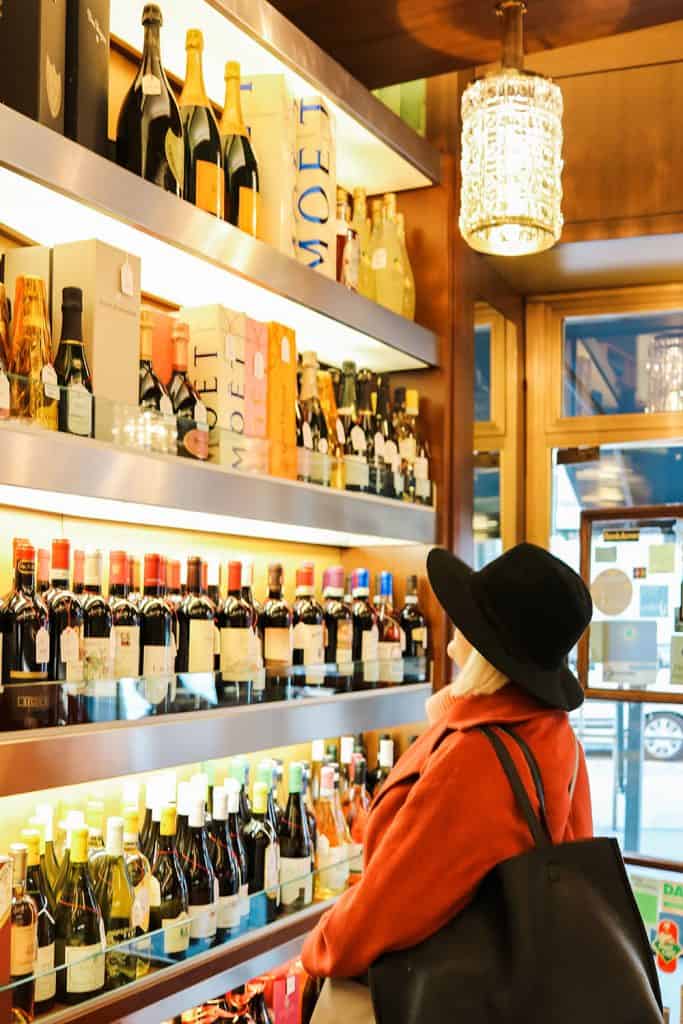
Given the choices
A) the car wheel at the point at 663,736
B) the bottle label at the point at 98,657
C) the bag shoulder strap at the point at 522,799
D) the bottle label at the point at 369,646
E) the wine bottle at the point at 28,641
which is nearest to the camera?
the bag shoulder strap at the point at 522,799

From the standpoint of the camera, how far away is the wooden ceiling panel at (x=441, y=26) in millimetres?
2854

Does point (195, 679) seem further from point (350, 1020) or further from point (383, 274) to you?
point (383, 274)

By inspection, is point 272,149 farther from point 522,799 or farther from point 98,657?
point 522,799

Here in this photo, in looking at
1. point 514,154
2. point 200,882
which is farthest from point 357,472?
point 200,882

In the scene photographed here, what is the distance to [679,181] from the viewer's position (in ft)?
11.7

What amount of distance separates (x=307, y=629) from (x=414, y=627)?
0.60 meters

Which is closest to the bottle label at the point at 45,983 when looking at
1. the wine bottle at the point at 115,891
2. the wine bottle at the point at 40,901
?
the wine bottle at the point at 40,901

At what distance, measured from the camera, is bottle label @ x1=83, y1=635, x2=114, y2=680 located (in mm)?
2143

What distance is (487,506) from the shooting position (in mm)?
4246

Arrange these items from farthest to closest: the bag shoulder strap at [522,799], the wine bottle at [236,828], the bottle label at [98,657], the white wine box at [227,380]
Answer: the wine bottle at [236,828]
the white wine box at [227,380]
the bottle label at [98,657]
the bag shoulder strap at [522,799]

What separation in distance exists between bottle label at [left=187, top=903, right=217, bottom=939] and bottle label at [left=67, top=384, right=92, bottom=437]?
3.38ft

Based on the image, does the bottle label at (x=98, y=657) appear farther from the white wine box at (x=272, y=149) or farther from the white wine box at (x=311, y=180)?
the white wine box at (x=311, y=180)

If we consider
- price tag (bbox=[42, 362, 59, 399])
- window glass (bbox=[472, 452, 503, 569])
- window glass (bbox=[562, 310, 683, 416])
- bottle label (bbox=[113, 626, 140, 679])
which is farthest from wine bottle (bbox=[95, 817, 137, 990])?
window glass (bbox=[562, 310, 683, 416])

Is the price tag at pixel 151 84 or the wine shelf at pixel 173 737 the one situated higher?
the price tag at pixel 151 84
